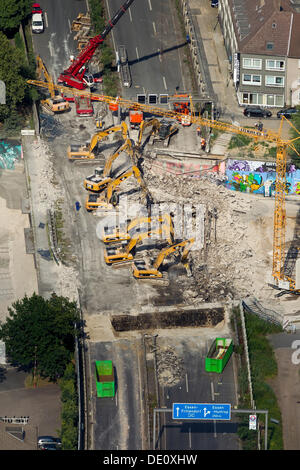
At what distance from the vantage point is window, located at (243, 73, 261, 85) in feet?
586

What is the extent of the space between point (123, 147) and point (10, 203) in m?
17.7

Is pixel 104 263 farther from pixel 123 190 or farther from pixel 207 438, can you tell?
pixel 207 438

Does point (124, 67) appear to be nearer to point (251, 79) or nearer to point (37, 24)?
point (37, 24)

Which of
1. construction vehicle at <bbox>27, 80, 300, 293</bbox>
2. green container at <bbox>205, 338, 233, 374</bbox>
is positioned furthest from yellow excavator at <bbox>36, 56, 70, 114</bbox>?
green container at <bbox>205, 338, 233, 374</bbox>

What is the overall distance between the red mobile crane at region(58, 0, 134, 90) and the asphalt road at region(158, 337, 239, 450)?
5335 cm

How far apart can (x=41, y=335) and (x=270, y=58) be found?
64207 millimetres

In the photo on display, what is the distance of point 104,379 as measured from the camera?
446ft

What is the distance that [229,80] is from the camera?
596ft

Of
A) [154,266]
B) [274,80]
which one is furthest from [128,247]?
[274,80]

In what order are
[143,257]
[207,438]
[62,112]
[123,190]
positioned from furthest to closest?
[62,112]
[123,190]
[143,257]
[207,438]

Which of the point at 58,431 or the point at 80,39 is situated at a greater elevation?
the point at 80,39

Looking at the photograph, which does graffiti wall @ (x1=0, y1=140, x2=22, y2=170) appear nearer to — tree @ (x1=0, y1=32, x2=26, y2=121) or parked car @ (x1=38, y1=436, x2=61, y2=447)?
tree @ (x1=0, y1=32, x2=26, y2=121)

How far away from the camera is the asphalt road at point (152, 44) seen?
181 metres

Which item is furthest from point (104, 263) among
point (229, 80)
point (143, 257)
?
point (229, 80)
